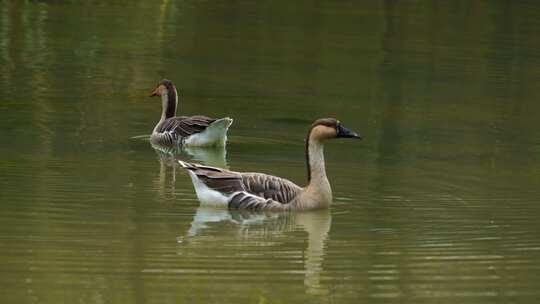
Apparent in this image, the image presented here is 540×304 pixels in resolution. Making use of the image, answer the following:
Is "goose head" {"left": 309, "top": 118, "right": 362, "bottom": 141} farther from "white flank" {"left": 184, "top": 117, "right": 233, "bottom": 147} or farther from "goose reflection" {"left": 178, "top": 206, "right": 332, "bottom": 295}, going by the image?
"white flank" {"left": 184, "top": 117, "right": 233, "bottom": 147}

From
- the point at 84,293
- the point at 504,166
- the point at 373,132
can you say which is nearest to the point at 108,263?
the point at 84,293

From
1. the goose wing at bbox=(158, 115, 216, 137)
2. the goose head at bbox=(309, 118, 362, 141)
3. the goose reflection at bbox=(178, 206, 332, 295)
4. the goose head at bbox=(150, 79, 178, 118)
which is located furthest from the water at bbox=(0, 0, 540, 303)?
the goose head at bbox=(309, 118, 362, 141)

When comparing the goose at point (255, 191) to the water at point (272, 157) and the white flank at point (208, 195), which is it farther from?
the water at point (272, 157)

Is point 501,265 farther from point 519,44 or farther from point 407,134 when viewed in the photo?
point 519,44

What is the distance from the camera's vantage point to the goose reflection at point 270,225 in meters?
13.3

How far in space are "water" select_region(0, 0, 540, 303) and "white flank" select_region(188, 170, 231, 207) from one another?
0.20 m

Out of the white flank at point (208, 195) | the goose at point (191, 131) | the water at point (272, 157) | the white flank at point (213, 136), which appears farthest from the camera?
the goose at point (191, 131)

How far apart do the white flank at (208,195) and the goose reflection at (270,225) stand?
0.22 ft

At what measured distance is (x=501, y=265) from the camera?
12.6 meters

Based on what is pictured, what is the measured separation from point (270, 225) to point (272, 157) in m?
3.79

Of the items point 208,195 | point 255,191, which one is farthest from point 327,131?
point 208,195

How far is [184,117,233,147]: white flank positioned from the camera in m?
19.3

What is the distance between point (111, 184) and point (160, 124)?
4380 mm

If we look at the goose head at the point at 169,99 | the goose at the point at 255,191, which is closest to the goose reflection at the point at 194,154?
the goose head at the point at 169,99
